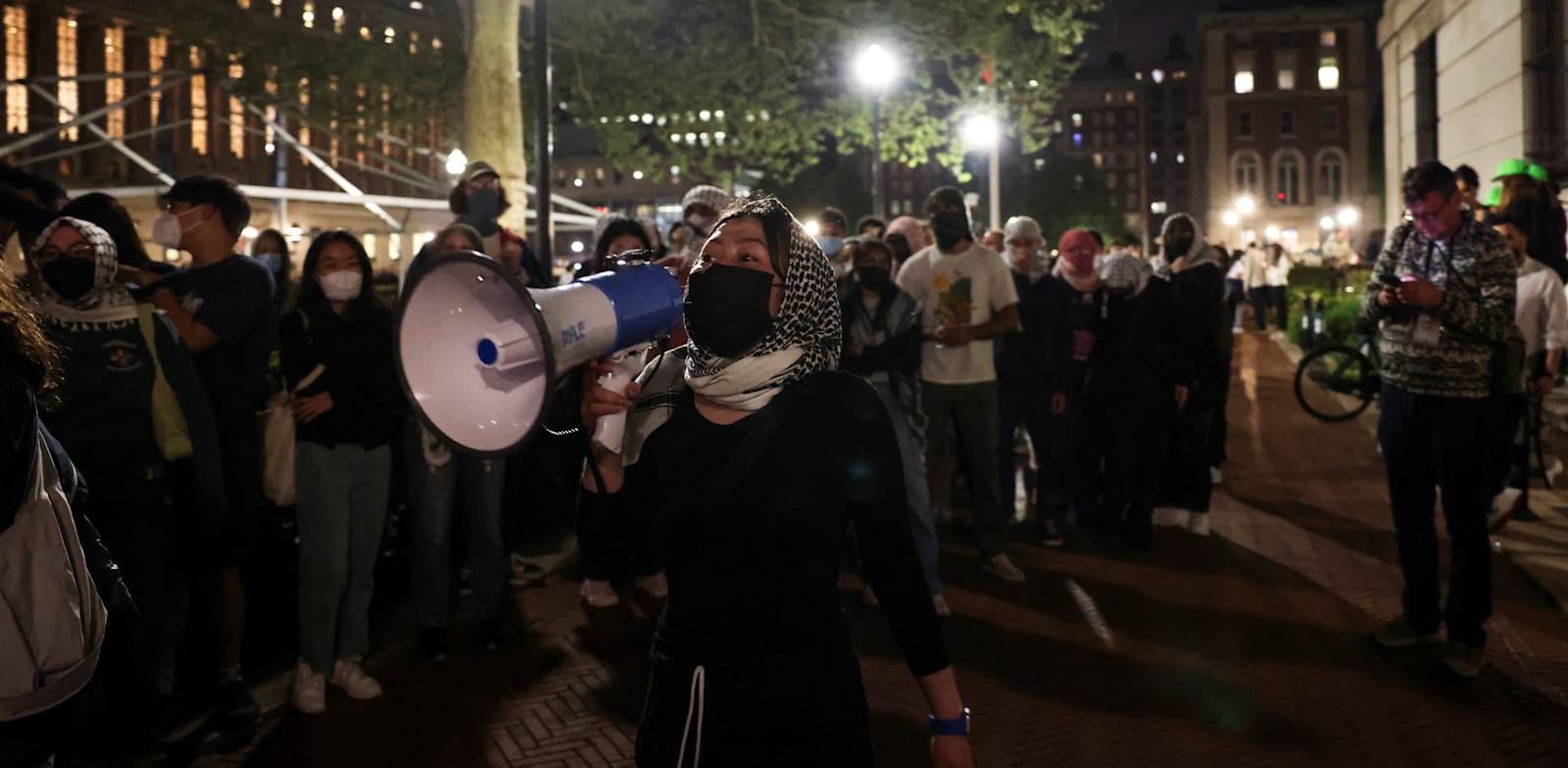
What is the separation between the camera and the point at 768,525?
2541 mm

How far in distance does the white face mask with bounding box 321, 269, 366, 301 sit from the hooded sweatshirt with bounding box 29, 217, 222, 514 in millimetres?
810

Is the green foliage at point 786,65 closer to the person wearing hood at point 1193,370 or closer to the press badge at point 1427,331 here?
the person wearing hood at point 1193,370

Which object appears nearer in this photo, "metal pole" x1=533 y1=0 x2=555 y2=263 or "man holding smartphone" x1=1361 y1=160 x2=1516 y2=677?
"man holding smartphone" x1=1361 y1=160 x2=1516 y2=677

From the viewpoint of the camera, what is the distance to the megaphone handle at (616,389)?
8.16 feet

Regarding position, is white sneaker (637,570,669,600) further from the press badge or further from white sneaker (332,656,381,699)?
the press badge

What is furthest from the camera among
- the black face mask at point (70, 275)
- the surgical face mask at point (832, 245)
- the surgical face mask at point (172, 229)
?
the surgical face mask at point (832, 245)

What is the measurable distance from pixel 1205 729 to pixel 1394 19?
2226 centimetres

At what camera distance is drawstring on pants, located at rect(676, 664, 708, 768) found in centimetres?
247

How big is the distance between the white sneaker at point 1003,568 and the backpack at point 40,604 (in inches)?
217

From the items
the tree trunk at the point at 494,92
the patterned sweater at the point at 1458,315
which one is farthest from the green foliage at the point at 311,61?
the patterned sweater at the point at 1458,315

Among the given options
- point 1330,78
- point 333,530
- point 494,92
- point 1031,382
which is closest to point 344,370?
point 333,530

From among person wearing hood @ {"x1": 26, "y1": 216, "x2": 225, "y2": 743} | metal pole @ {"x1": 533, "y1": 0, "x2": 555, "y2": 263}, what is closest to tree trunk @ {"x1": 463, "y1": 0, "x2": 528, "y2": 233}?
metal pole @ {"x1": 533, "y1": 0, "x2": 555, "y2": 263}

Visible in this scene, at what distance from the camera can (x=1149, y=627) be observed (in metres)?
6.37

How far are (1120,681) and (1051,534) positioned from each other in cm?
271
